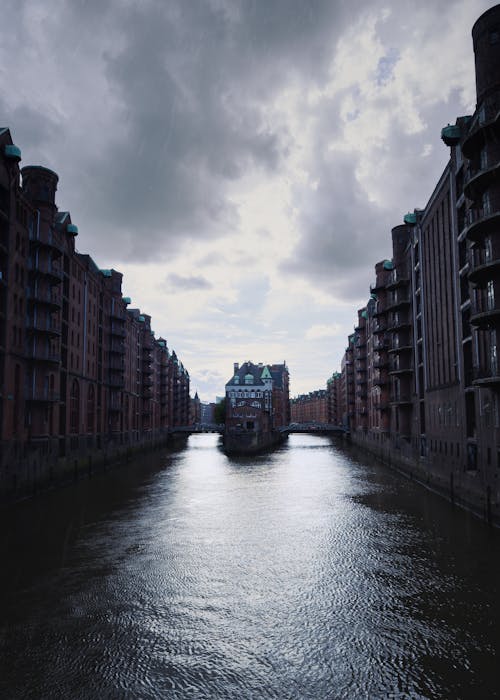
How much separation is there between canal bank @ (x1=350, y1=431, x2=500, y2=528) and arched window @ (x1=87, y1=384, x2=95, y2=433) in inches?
1412

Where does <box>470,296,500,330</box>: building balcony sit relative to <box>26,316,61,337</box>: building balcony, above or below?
below

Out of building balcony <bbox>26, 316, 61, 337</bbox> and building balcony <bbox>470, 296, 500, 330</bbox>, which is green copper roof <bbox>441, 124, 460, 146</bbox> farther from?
building balcony <bbox>26, 316, 61, 337</bbox>

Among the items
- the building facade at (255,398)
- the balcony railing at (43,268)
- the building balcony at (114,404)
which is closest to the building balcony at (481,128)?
the balcony railing at (43,268)

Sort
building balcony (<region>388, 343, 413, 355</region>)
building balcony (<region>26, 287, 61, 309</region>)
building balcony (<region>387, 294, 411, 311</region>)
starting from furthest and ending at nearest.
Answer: building balcony (<region>387, 294, 411, 311</region>)
building balcony (<region>388, 343, 413, 355</region>)
building balcony (<region>26, 287, 61, 309</region>)

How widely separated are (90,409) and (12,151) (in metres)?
33.8

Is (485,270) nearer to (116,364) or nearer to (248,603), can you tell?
(248,603)

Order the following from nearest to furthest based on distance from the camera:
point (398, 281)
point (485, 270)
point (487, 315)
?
point (487, 315) < point (485, 270) < point (398, 281)

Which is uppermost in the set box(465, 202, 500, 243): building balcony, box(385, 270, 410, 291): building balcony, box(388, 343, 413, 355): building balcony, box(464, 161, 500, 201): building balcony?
box(385, 270, 410, 291): building balcony

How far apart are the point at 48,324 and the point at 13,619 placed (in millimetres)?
33471

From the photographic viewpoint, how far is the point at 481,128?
96.8 ft

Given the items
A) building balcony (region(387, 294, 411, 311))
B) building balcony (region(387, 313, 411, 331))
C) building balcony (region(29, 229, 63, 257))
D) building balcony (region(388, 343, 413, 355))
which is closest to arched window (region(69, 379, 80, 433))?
building balcony (region(29, 229, 63, 257))

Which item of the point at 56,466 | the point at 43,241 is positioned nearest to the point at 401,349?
the point at 56,466

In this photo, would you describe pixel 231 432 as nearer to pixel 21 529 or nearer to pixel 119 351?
pixel 119 351

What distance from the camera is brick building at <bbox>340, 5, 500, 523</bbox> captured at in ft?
97.8
